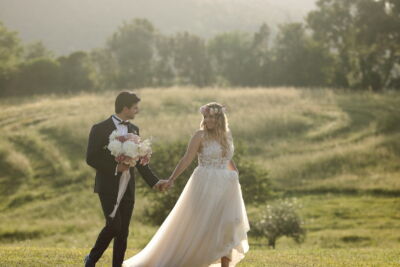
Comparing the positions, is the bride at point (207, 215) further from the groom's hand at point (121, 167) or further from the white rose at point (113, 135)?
the white rose at point (113, 135)

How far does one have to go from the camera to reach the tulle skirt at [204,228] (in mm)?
9320

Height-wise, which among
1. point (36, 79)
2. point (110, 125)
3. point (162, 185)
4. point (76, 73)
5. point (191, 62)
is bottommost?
point (36, 79)

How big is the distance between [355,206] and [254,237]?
936 cm

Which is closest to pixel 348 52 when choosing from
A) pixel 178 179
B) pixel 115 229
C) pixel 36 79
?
pixel 36 79

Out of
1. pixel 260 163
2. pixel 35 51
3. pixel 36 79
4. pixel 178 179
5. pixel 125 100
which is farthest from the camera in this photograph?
pixel 35 51

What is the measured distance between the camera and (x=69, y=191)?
3634 centimetres

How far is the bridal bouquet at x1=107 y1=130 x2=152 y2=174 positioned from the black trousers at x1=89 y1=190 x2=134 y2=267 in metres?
0.54

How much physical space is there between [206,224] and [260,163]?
31.3 meters

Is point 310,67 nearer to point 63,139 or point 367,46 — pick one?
point 367,46

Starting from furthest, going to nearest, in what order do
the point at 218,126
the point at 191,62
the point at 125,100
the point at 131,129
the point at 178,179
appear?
the point at 191,62, the point at 178,179, the point at 218,126, the point at 131,129, the point at 125,100

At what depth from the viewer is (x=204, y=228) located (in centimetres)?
941

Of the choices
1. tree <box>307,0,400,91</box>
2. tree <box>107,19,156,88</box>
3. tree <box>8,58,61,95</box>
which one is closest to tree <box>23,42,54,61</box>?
tree <box>107,19,156,88</box>

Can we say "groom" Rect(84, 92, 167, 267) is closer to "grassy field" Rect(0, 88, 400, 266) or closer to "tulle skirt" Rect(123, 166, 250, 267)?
"tulle skirt" Rect(123, 166, 250, 267)

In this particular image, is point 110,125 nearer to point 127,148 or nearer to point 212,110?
point 127,148
